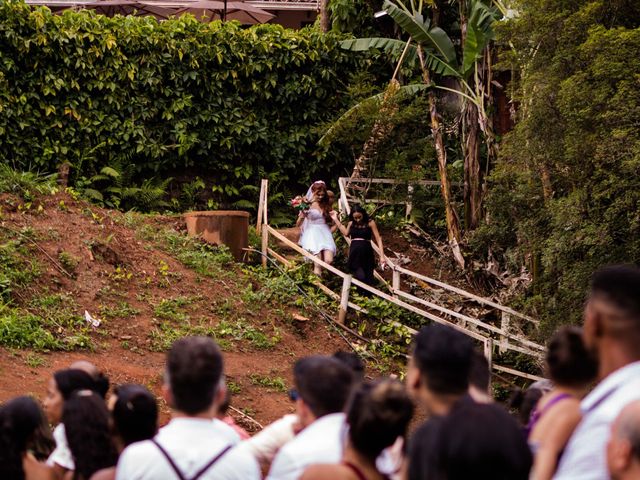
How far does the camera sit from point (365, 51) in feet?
67.5

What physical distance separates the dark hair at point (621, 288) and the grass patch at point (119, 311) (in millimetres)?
10590

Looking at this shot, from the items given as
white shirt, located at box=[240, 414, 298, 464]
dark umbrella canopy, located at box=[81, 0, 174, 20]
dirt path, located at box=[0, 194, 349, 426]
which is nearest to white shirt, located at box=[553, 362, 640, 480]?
white shirt, located at box=[240, 414, 298, 464]

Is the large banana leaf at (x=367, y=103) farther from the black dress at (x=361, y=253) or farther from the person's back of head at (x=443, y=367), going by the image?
the person's back of head at (x=443, y=367)

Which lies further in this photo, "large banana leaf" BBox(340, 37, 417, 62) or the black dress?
"large banana leaf" BBox(340, 37, 417, 62)

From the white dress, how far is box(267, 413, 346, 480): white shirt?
12.6 meters

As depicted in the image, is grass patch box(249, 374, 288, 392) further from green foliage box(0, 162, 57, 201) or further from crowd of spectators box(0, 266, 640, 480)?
crowd of spectators box(0, 266, 640, 480)

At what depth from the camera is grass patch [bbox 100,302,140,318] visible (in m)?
13.9

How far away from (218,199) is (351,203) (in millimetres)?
2887

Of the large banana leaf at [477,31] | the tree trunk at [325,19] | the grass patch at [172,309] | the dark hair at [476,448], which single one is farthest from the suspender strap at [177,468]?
the tree trunk at [325,19]

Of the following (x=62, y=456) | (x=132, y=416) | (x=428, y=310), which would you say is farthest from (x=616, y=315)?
(x=428, y=310)

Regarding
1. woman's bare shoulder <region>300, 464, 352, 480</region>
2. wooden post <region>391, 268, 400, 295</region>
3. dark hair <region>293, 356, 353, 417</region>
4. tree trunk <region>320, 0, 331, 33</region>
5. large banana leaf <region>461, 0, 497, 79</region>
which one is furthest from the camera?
tree trunk <region>320, 0, 331, 33</region>

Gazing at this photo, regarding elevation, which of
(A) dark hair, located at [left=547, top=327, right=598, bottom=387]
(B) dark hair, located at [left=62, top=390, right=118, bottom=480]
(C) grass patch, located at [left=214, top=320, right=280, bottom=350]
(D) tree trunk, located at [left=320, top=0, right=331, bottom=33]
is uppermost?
(D) tree trunk, located at [left=320, top=0, right=331, bottom=33]

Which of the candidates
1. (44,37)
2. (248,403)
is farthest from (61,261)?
(44,37)

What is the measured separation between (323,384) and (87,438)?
3.61ft
